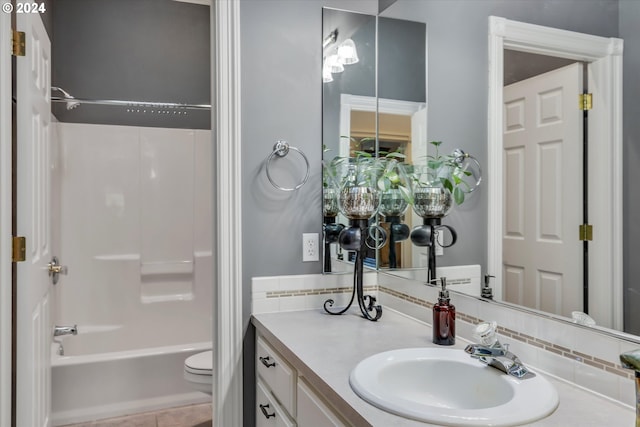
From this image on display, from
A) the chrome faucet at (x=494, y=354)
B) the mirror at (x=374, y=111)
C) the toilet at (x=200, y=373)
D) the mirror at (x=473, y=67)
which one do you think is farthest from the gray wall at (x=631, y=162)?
the toilet at (x=200, y=373)

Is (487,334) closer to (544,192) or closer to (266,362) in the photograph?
(544,192)

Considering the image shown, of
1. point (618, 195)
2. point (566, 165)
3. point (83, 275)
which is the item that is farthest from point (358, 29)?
point (83, 275)

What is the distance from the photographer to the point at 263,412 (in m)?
1.62

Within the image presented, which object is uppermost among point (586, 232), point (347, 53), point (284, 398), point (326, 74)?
point (347, 53)

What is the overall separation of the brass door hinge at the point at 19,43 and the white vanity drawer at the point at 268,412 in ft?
4.89

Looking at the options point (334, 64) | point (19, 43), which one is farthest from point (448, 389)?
point (19, 43)

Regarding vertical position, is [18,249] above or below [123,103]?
below

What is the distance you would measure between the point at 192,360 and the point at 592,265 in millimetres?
2121

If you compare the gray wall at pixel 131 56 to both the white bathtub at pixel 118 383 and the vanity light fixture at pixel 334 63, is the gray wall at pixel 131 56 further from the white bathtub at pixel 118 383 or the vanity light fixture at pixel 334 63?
the vanity light fixture at pixel 334 63

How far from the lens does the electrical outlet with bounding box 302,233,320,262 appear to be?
1.88 metres

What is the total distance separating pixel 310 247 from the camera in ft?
6.21

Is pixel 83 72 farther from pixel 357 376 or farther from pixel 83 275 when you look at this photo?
pixel 357 376

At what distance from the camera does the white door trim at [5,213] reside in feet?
5.10

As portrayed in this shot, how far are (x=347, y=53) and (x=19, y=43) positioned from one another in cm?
125
